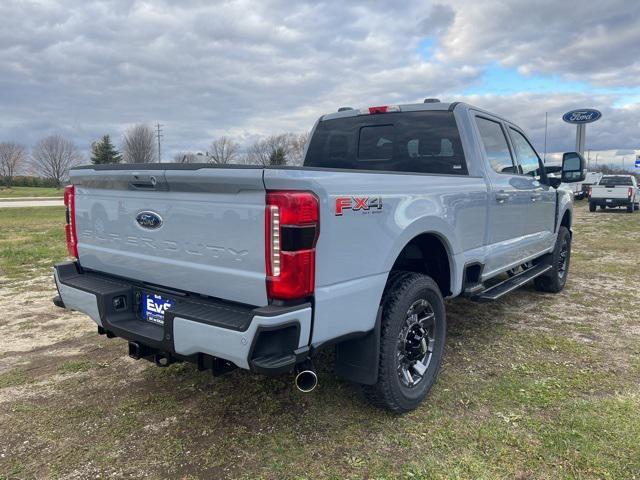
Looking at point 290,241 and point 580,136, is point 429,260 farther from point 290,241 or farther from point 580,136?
point 580,136

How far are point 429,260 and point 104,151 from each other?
56.9 meters

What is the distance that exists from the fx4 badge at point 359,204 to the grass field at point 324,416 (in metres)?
1.38

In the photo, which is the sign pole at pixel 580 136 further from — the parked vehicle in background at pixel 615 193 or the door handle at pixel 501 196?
the door handle at pixel 501 196

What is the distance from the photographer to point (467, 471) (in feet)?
8.41

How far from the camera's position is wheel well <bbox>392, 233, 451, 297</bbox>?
3.46 metres

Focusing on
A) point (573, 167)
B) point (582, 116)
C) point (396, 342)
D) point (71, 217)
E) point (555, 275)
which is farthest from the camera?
point (582, 116)

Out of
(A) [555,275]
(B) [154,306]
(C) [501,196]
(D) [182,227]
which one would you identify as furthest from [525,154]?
(B) [154,306]

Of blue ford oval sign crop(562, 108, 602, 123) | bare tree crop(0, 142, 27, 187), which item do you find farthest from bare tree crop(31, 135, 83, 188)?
blue ford oval sign crop(562, 108, 602, 123)

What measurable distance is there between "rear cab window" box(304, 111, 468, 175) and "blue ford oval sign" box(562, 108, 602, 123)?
35.5 metres

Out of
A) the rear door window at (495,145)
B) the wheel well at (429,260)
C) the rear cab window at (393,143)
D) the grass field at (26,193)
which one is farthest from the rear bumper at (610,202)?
the grass field at (26,193)

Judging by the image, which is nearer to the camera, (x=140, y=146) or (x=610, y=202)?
(x=610, y=202)

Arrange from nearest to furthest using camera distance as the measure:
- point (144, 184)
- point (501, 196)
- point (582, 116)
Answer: point (144, 184), point (501, 196), point (582, 116)

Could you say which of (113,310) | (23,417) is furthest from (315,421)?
(23,417)

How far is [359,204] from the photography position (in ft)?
8.36
